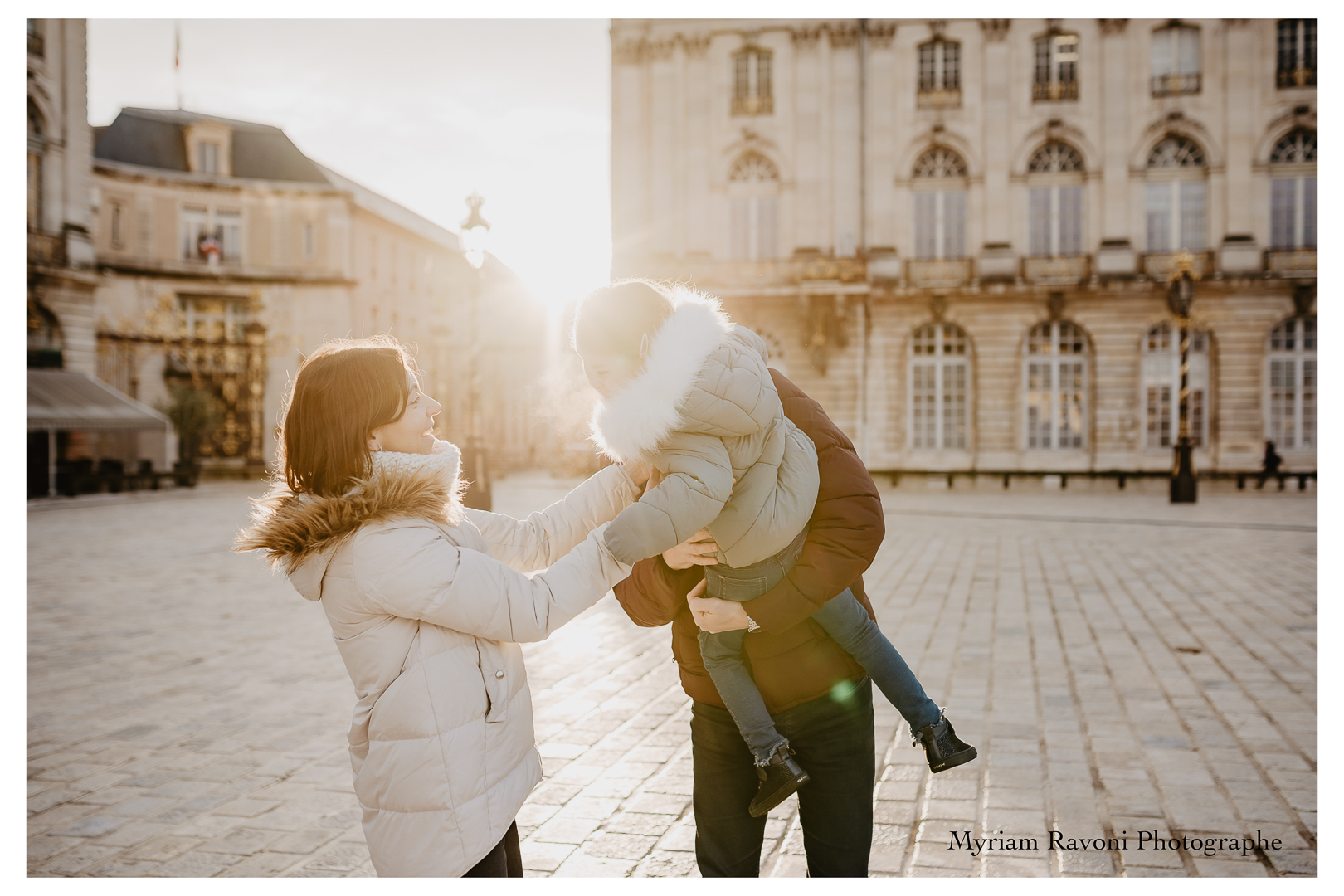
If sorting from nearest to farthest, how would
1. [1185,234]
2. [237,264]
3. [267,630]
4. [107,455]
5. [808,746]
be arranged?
[808,746]
[267,630]
[1185,234]
[107,455]
[237,264]

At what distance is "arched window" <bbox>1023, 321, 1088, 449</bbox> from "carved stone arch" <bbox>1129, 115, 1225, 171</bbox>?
15.6ft

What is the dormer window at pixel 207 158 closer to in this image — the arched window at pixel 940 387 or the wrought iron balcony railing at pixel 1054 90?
the arched window at pixel 940 387

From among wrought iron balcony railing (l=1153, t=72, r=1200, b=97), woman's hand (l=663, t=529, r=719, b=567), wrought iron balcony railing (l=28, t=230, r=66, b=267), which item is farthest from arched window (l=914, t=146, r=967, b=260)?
woman's hand (l=663, t=529, r=719, b=567)

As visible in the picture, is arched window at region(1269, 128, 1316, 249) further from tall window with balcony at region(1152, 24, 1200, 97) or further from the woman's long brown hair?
the woman's long brown hair

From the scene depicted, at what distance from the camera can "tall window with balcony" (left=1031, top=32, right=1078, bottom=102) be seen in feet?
82.9

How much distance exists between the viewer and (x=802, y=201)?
2614 centimetres

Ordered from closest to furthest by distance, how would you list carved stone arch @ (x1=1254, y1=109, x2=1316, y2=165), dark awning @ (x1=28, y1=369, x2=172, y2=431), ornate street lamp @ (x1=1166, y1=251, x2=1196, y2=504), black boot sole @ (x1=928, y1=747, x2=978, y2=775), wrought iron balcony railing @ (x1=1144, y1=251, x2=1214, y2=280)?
black boot sole @ (x1=928, y1=747, x2=978, y2=775)
ornate street lamp @ (x1=1166, y1=251, x2=1196, y2=504)
dark awning @ (x1=28, y1=369, x2=172, y2=431)
carved stone arch @ (x1=1254, y1=109, x2=1316, y2=165)
wrought iron balcony railing @ (x1=1144, y1=251, x2=1214, y2=280)

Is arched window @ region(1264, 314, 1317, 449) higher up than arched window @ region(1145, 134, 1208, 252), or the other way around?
arched window @ region(1145, 134, 1208, 252)

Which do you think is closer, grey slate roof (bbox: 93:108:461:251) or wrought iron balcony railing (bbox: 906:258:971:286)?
wrought iron balcony railing (bbox: 906:258:971:286)

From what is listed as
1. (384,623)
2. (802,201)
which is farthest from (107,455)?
(384,623)

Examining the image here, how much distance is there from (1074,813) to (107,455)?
33.2 metres

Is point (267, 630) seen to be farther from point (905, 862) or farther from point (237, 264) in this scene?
point (237, 264)

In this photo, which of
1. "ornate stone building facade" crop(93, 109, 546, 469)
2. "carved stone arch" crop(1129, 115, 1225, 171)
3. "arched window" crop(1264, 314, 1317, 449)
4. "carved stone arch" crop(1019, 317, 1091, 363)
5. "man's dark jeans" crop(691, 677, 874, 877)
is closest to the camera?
"man's dark jeans" crop(691, 677, 874, 877)
